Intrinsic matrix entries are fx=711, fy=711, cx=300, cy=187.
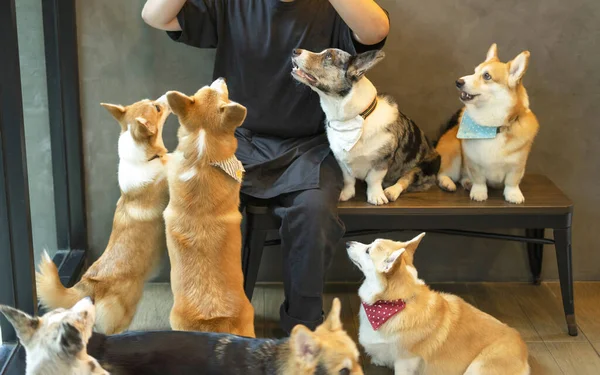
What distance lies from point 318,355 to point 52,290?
1.03 metres

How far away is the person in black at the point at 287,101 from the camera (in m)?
2.48

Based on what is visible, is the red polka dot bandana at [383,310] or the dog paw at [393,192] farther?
the dog paw at [393,192]

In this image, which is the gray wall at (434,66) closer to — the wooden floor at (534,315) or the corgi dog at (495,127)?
the corgi dog at (495,127)

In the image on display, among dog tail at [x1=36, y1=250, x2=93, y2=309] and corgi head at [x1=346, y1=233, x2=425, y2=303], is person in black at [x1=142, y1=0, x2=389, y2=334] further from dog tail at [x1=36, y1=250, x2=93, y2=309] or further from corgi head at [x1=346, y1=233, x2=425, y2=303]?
dog tail at [x1=36, y1=250, x2=93, y2=309]

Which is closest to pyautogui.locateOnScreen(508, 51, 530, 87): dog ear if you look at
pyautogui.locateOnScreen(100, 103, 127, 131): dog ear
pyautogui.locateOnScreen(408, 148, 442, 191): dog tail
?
pyautogui.locateOnScreen(408, 148, 442, 191): dog tail

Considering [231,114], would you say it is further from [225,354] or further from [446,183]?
[446,183]

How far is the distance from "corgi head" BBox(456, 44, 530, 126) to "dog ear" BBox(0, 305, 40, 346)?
1693 millimetres

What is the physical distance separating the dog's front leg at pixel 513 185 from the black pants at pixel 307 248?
2.25ft

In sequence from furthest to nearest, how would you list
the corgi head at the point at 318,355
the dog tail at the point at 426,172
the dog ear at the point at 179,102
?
the dog tail at the point at 426,172 < the dog ear at the point at 179,102 < the corgi head at the point at 318,355

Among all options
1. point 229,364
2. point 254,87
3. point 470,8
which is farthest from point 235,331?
point 470,8

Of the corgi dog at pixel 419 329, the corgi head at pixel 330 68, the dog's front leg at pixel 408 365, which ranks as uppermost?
the corgi head at pixel 330 68

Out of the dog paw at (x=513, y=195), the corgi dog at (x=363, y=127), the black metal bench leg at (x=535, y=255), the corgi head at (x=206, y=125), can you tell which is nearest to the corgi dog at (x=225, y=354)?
the corgi head at (x=206, y=125)

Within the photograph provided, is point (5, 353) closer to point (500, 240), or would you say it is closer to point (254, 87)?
point (254, 87)

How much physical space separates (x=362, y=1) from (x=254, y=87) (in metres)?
0.53
